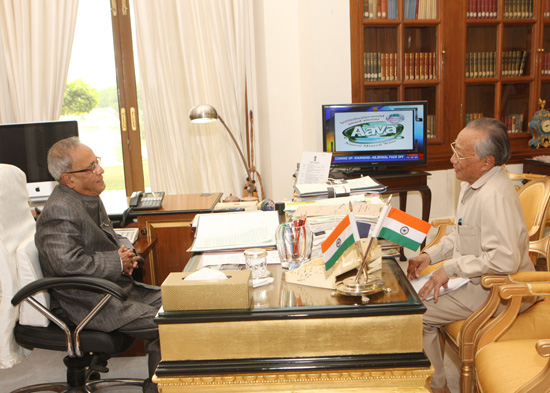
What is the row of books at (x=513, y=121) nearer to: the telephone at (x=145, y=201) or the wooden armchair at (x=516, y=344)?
the wooden armchair at (x=516, y=344)

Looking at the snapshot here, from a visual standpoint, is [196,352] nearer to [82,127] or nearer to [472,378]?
[472,378]

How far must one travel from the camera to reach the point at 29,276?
6.48ft

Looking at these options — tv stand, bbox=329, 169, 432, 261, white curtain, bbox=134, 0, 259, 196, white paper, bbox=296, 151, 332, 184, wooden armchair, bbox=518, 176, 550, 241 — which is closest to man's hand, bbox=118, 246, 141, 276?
white paper, bbox=296, 151, 332, 184

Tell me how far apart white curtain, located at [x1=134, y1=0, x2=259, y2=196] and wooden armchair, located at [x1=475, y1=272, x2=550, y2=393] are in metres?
3.34

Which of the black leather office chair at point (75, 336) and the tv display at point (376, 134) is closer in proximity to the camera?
the black leather office chair at point (75, 336)

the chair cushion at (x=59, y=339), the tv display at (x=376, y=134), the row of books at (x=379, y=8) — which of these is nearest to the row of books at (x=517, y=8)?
the row of books at (x=379, y=8)

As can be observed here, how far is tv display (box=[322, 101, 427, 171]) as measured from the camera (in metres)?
4.00

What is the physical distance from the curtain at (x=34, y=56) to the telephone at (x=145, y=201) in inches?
79.8

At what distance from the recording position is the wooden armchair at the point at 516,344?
1.48 metres

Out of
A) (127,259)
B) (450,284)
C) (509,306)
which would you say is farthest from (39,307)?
(509,306)

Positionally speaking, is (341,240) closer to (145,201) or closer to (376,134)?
(145,201)

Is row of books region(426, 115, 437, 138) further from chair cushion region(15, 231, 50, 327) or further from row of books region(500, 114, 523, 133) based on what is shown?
chair cushion region(15, 231, 50, 327)

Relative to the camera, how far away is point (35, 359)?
2859 millimetres

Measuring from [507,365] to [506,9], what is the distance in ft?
12.5
